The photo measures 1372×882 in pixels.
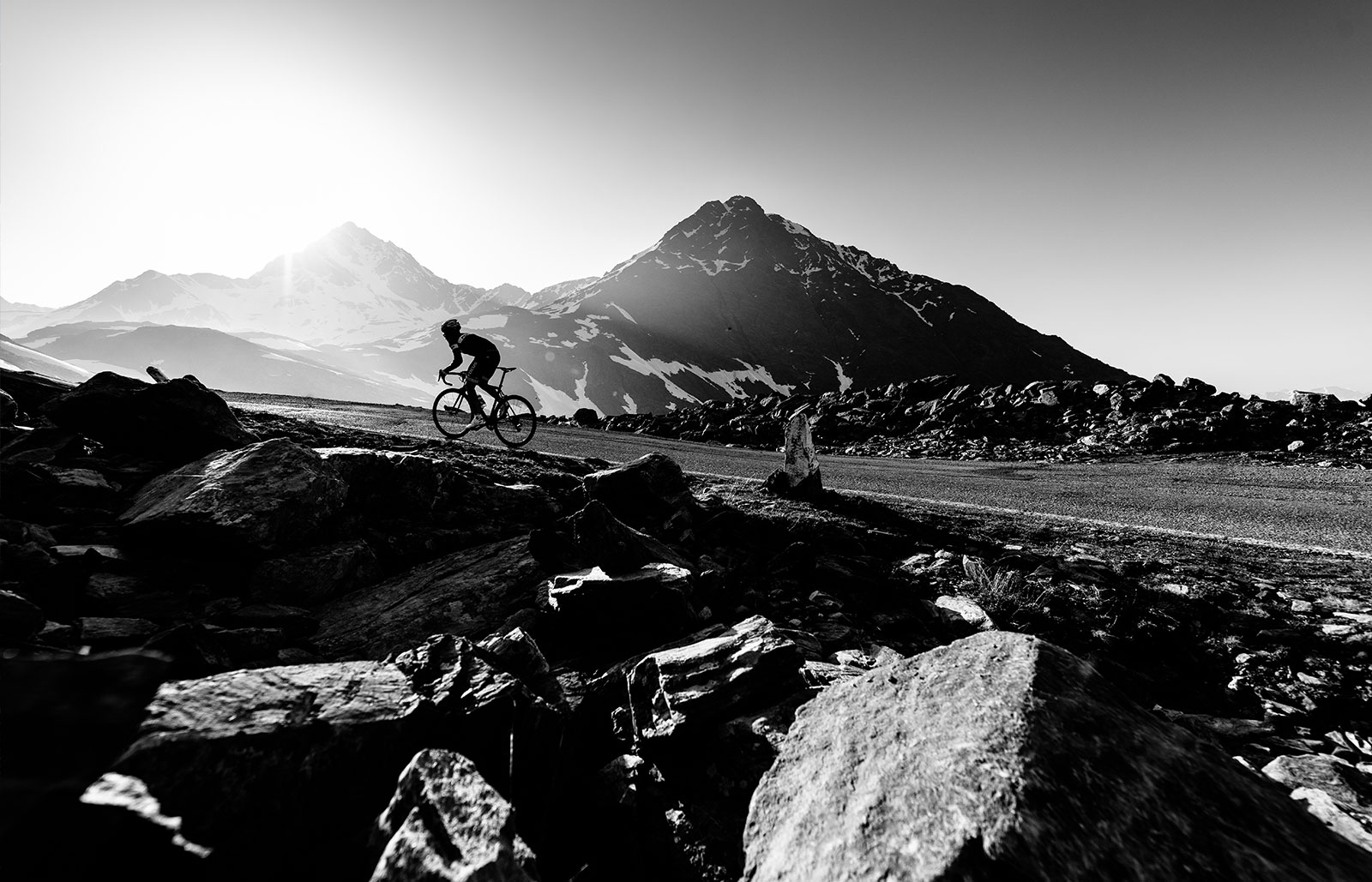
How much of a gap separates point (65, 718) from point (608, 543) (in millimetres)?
2955

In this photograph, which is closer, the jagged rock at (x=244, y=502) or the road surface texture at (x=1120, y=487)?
the jagged rock at (x=244, y=502)

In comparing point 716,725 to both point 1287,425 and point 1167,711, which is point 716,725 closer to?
point 1167,711

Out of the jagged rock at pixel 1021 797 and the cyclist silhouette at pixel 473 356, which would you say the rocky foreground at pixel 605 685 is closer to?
the jagged rock at pixel 1021 797

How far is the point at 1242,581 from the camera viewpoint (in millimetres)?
4457

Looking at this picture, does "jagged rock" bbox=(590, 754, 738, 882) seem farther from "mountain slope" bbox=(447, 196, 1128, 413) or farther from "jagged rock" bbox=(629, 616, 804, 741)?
"mountain slope" bbox=(447, 196, 1128, 413)

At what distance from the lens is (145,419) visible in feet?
18.5

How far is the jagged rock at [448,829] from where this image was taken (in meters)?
1.54

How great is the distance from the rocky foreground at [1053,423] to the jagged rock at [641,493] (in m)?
5.10

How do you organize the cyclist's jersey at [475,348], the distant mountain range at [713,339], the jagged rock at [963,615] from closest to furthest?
the jagged rock at [963,615] < the cyclist's jersey at [475,348] < the distant mountain range at [713,339]

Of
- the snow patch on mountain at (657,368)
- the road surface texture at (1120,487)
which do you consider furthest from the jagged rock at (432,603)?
the snow patch on mountain at (657,368)

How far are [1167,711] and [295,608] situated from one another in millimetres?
5504

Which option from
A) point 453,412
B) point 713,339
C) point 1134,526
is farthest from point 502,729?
point 713,339

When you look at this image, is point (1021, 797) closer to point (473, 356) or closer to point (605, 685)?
point (605, 685)

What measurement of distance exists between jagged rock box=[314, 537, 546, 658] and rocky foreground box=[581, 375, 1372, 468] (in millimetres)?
7511
